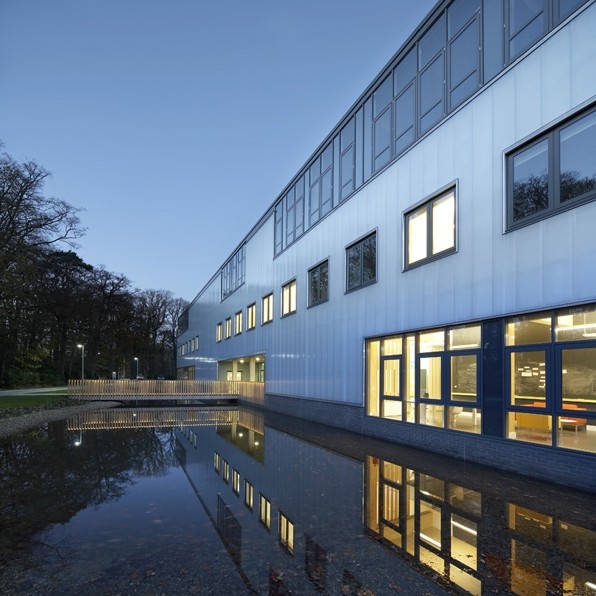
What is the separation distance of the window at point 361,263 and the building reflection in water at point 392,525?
6.54 metres

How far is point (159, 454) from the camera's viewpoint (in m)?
12.1

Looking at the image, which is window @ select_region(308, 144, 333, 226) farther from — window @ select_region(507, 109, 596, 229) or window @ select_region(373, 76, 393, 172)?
window @ select_region(507, 109, 596, 229)

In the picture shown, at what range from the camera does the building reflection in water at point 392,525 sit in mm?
4625

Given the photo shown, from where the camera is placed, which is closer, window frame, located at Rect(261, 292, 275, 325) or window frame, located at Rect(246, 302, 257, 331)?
window frame, located at Rect(261, 292, 275, 325)

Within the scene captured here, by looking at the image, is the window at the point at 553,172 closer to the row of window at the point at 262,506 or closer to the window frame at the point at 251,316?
the row of window at the point at 262,506

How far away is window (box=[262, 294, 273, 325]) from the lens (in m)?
27.5

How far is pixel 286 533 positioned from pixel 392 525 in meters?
1.40

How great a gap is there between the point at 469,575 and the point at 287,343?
19.4m

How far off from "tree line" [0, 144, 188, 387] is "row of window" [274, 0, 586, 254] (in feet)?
53.6

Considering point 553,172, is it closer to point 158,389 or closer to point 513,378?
point 513,378

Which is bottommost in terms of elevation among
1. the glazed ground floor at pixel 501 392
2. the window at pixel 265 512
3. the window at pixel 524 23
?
the window at pixel 265 512

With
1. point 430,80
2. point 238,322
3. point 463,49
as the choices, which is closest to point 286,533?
point 463,49

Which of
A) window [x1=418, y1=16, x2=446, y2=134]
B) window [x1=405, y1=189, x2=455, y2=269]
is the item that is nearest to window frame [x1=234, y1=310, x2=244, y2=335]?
window [x1=405, y1=189, x2=455, y2=269]

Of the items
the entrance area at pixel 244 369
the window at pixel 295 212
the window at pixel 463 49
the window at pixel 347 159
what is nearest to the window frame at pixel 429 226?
the window at pixel 463 49
